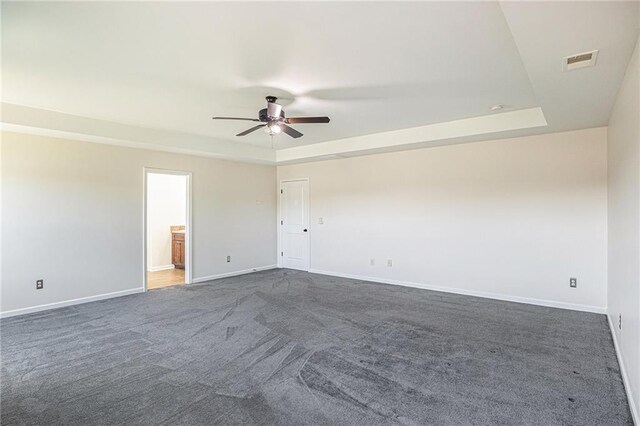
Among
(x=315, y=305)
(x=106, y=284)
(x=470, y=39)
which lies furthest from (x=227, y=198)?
(x=470, y=39)

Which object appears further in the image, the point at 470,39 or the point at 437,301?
the point at 437,301

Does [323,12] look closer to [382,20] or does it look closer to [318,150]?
[382,20]

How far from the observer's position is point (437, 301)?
4715 mm

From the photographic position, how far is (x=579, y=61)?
2279 millimetres

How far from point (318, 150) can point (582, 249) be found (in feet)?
14.1

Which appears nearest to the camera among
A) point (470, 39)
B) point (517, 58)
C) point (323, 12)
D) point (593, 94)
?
point (323, 12)

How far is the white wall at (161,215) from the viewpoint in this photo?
7.50 m

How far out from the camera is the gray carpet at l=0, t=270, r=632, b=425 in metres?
2.16

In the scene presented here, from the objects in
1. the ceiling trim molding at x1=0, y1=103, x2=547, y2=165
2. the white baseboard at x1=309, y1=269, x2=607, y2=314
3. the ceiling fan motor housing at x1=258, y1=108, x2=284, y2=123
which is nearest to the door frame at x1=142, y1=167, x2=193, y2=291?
the ceiling trim molding at x1=0, y1=103, x2=547, y2=165

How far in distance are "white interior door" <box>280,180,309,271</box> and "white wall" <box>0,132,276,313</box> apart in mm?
1626

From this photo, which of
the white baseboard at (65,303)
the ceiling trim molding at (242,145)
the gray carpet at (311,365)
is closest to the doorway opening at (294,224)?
the ceiling trim molding at (242,145)

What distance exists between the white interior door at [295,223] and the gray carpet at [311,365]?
8.75ft

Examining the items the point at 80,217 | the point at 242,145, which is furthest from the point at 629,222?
the point at 80,217

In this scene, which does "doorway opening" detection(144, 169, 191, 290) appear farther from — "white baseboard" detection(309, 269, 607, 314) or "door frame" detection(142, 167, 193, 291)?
"white baseboard" detection(309, 269, 607, 314)
